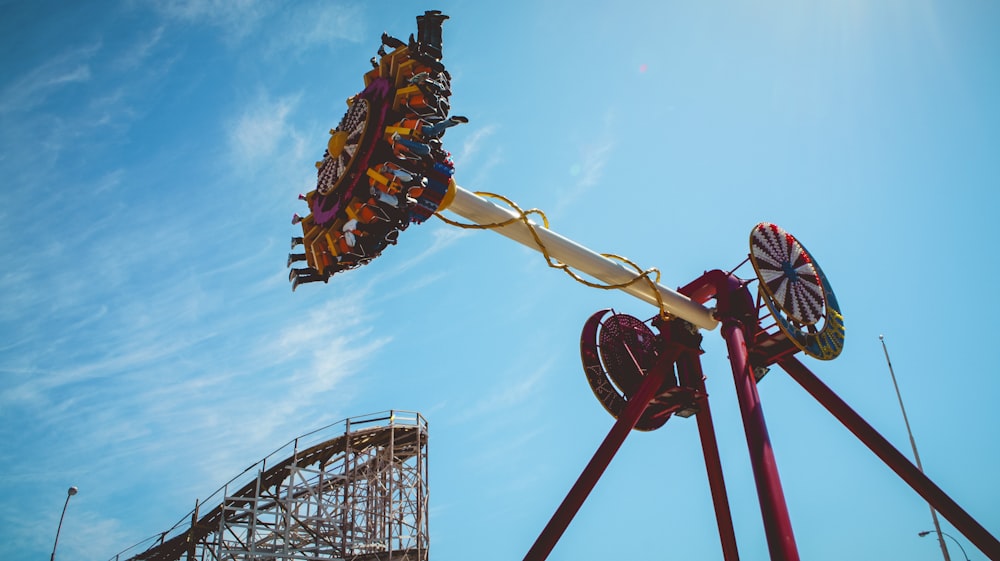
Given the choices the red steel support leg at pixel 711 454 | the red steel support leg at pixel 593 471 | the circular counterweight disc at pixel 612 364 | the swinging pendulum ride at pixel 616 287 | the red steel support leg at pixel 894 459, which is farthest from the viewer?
the circular counterweight disc at pixel 612 364

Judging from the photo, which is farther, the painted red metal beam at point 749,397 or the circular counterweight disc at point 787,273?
the circular counterweight disc at point 787,273

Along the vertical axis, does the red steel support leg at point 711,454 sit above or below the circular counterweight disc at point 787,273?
below

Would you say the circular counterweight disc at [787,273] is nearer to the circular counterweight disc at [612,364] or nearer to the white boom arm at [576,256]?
the white boom arm at [576,256]

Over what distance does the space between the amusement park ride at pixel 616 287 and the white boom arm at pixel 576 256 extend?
0.8 inches

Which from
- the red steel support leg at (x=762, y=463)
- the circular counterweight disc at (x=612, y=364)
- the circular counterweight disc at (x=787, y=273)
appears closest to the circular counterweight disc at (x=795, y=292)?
the circular counterweight disc at (x=787, y=273)

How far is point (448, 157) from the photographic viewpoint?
8594mm

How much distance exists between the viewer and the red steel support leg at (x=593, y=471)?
946 cm

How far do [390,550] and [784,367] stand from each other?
11120 millimetres

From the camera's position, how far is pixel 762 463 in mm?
8992

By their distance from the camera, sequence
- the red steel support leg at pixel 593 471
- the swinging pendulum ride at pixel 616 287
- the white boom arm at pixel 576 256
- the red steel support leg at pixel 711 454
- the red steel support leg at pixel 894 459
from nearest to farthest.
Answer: the swinging pendulum ride at pixel 616 287 < the white boom arm at pixel 576 256 < the red steel support leg at pixel 593 471 < the red steel support leg at pixel 894 459 < the red steel support leg at pixel 711 454

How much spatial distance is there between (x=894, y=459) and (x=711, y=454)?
2806 millimetres

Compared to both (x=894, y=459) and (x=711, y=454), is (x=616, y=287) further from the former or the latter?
(x=894, y=459)

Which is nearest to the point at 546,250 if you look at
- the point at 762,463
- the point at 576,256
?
the point at 576,256

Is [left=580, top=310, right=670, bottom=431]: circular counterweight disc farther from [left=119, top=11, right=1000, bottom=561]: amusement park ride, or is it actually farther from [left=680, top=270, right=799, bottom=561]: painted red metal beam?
[left=680, top=270, right=799, bottom=561]: painted red metal beam
